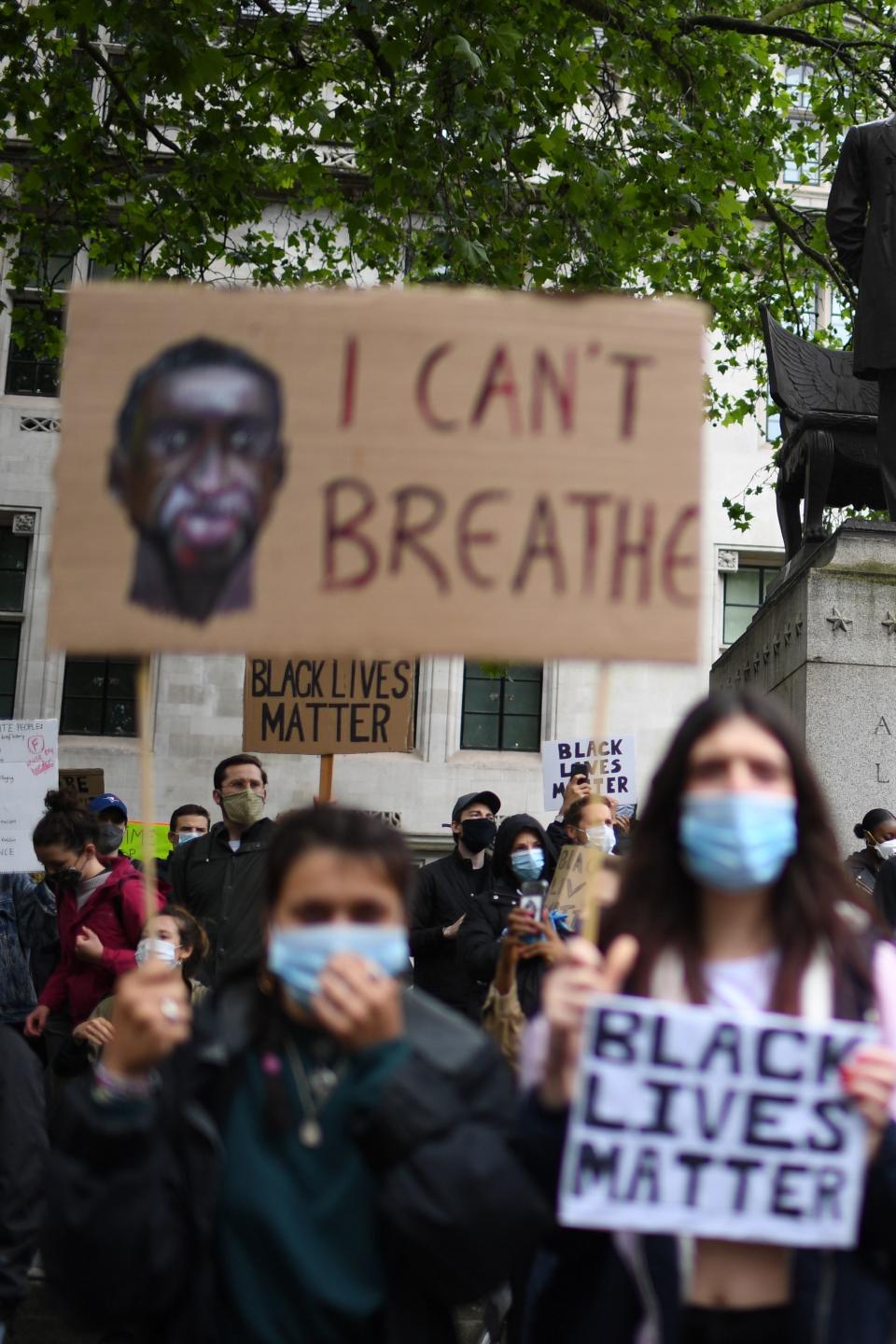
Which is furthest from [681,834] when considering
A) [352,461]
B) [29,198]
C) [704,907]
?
[29,198]

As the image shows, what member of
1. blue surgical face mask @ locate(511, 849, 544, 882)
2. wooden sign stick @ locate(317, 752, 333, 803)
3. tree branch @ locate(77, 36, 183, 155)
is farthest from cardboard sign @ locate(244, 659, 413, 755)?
tree branch @ locate(77, 36, 183, 155)

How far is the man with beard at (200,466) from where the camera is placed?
8.73 feet

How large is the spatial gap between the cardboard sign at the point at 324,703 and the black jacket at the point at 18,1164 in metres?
3.63

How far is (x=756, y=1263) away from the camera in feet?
7.37

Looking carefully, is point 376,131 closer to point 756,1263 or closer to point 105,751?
point 756,1263

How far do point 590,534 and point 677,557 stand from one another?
149 mm

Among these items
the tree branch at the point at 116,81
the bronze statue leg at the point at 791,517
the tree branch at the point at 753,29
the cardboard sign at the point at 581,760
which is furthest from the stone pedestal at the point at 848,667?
the tree branch at the point at 753,29

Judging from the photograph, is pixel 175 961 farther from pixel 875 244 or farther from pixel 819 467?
pixel 819 467

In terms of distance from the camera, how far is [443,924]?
22.0 ft

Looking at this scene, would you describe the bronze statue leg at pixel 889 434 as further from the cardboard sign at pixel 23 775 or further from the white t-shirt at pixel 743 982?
the white t-shirt at pixel 743 982

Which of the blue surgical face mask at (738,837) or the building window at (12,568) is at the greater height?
the building window at (12,568)

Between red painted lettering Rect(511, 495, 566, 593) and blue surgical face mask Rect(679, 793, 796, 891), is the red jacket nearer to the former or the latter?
red painted lettering Rect(511, 495, 566, 593)

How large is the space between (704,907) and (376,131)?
927 cm

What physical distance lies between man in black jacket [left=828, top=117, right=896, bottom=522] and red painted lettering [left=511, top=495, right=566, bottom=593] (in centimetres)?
593
